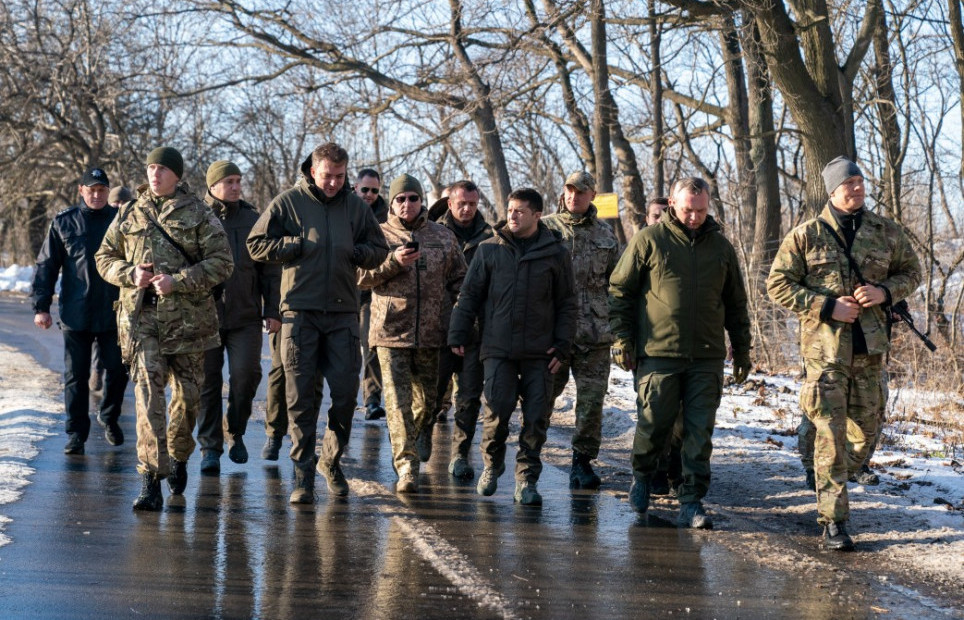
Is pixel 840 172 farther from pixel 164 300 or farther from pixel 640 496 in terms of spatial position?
pixel 164 300

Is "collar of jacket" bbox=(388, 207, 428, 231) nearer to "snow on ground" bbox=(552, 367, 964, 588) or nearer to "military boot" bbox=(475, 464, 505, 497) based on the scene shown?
"military boot" bbox=(475, 464, 505, 497)

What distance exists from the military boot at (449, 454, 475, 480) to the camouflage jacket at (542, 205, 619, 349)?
1.20m

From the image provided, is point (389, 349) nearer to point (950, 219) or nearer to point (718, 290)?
point (718, 290)

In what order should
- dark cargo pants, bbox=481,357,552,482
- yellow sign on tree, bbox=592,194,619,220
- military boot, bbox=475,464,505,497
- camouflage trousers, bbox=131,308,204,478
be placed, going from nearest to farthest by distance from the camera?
camouflage trousers, bbox=131,308,204,478 < dark cargo pants, bbox=481,357,552,482 < military boot, bbox=475,464,505,497 < yellow sign on tree, bbox=592,194,619,220

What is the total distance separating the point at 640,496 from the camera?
7215mm

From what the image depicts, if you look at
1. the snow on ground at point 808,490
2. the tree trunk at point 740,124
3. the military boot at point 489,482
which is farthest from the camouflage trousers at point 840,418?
the tree trunk at point 740,124

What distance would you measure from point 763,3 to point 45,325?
27.9 feet

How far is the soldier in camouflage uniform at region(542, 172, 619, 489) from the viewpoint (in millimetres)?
8102

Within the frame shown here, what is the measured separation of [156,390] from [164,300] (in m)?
0.56

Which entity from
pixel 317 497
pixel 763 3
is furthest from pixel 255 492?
pixel 763 3

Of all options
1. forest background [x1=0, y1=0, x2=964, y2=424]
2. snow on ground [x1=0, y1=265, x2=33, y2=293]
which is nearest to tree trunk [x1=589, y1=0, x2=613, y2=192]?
forest background [x1=0, y1=0, x2=964, y2=424]

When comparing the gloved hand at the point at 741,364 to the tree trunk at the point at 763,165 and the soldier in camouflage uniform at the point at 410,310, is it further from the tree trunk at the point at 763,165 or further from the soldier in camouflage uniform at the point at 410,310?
the tree trunk at the point at 763,165

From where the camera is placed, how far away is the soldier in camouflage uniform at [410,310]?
7859 mm

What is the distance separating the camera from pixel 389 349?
8.06 metres
